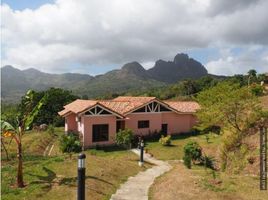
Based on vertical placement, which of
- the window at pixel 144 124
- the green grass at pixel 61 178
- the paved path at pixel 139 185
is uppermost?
the window at pixel 144 124

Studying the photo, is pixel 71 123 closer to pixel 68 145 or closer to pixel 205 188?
pixel 68 145

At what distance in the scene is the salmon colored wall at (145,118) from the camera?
35719mm

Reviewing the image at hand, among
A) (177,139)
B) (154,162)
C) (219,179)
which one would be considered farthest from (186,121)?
(219,179)

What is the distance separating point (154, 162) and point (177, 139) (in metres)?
12.0

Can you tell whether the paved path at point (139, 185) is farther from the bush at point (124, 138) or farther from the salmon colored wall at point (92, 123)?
the salmon colored wall at point (92, 123)

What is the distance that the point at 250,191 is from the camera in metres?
14.1

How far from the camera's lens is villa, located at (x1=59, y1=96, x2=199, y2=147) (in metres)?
31.9

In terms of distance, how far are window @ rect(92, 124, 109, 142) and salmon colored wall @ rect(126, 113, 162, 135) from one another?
3.34m

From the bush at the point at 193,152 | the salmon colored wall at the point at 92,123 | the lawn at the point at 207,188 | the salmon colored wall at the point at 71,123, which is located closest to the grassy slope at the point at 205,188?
the lawn at the point at 207,188

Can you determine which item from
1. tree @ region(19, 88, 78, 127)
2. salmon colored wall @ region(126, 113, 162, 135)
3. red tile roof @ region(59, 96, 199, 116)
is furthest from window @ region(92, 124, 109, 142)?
tree @ region(19, 88, 78, 127)

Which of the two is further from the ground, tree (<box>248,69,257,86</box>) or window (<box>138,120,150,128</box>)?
tree (<box>248,69,257,86</box>)

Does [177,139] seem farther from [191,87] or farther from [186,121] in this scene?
[191,87]

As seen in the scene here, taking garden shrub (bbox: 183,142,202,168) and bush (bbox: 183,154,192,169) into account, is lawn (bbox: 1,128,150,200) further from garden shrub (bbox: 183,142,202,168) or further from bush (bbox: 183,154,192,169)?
garden shrub (bbox: 183,142,202,168)

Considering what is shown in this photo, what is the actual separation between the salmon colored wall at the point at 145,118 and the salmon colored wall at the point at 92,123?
9.37ft
